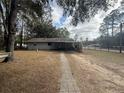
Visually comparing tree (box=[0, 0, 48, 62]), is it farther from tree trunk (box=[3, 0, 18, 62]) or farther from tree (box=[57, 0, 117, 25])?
tree (box=[57, 0, 117, 25])

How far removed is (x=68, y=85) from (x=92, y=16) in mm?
4368

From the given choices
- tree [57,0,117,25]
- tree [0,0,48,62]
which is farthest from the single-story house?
tree [57,0,117,25]

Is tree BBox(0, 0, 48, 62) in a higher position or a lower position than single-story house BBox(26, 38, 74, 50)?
higher

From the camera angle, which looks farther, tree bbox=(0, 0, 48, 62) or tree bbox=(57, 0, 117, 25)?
tree bbox=(0, 0, 48, 62)

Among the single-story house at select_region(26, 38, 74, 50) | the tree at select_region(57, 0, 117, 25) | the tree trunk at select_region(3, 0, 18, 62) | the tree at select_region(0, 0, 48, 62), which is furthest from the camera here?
the single-story house at select_region(26, 38, 74, 50)

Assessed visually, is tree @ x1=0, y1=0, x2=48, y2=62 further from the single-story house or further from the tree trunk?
the single-story house

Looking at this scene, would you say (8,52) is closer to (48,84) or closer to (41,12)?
(41,12)

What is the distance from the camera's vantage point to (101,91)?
294 inches

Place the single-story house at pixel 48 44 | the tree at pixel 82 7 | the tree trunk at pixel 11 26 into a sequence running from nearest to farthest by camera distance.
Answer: the tree at pixel 82 7 → the tree trunk at pixel 11 26 → the single-story house at pixel 48 44

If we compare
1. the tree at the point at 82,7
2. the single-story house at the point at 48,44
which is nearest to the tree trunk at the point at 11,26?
the tree at the point at 82,7

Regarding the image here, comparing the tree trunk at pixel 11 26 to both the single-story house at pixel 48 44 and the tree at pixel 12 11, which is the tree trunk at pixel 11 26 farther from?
the single-story house at pixel 48 44

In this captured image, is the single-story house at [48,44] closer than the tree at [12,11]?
No

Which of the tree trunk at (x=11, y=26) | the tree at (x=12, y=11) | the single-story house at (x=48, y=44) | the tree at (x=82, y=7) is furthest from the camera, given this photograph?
the single-story house at (x=48, y=44)

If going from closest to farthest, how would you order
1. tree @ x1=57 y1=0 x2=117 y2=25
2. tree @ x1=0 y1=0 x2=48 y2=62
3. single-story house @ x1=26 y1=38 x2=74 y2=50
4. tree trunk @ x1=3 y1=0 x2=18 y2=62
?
tree @ x1=57 y1=0 x2=117 y2=25
tree @ x1=0 y1=0 x2=48 y2=62
tree trunk @ x1=3 y1=0 x2=18 y2=62
single-story house @ x1=26 y1=38 x2=74 y2=50
